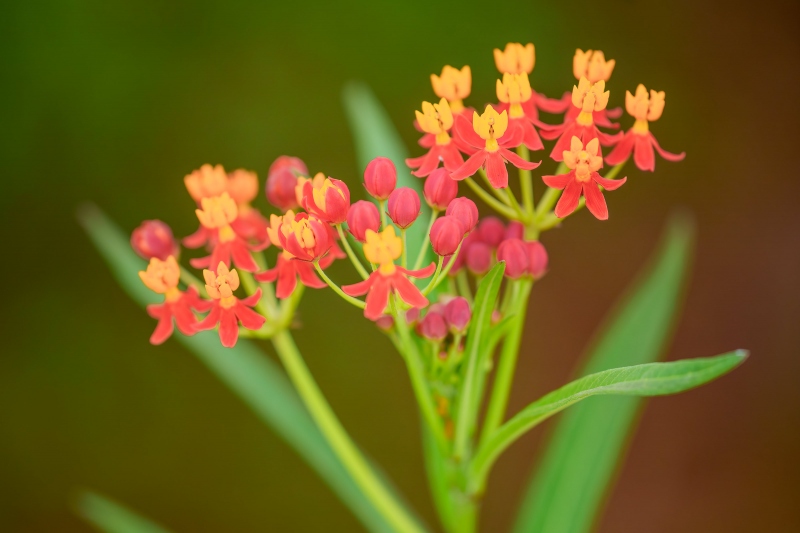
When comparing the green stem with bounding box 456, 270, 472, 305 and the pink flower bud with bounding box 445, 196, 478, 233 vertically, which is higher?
the pink flower bud with bounding box 445, 196, 478, 233

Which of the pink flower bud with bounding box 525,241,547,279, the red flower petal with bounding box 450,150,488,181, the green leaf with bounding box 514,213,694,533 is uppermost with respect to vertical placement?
the red flower petal with bounding box 450,150,488,181

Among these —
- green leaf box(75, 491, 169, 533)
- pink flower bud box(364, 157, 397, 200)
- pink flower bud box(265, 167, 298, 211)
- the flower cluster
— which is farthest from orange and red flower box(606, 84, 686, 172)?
green leaf box(75, 491, 169, 533)

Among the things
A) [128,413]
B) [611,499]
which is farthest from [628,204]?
[128,413]

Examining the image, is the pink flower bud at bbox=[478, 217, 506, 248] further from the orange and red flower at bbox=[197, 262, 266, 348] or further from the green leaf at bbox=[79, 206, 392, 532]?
the green leaf at bbox=[79, 206, 392, 532]

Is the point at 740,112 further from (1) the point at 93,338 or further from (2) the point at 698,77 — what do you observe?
(1) the point at 93,338

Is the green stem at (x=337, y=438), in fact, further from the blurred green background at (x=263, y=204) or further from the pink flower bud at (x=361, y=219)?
the blurred green background at (x=263, y=204)

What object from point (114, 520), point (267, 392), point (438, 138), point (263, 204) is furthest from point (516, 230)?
point (263, 204)

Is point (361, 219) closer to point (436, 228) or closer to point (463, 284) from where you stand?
point (436, 228)
